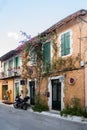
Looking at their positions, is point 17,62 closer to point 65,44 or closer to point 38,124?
point 65,44

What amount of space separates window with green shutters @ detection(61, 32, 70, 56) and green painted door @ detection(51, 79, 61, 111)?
240 centimetres

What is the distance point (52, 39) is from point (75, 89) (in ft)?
16.4

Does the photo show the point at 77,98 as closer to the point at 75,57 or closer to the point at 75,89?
the point at 75,89

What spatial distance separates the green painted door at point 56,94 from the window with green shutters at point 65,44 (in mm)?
2403

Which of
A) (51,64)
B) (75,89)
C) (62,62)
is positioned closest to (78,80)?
(75,89)

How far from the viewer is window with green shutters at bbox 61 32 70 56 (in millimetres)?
22708

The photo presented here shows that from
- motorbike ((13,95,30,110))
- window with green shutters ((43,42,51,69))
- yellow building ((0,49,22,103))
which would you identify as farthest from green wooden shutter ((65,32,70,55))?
yellow building ((0,49,22,103))

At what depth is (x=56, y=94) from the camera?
24.6m

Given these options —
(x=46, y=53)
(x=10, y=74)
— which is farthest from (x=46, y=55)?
(x=10, y=74)

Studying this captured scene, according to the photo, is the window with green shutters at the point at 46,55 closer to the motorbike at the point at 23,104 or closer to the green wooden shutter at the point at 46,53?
the green wooden shutter at the point at 46,53

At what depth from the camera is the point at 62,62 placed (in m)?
23.5

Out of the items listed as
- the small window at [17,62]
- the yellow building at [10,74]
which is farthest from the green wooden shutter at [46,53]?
the small window at [17,62]

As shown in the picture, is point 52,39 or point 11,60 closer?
point 52,39

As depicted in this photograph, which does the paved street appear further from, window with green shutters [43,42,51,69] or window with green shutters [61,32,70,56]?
window with green shutters [43,42,51,69]
